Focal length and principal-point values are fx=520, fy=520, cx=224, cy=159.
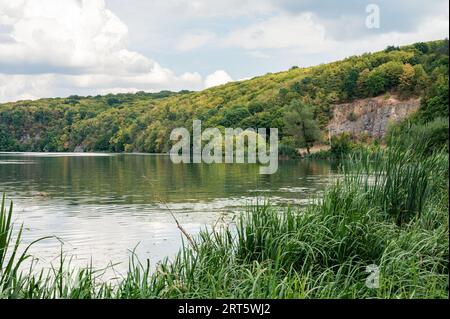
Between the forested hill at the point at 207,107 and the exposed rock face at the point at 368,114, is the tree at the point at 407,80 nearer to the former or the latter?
the forested hill at the point at 207,107

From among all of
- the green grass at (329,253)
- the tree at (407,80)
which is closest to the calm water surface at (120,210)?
the green grass at (329,253)

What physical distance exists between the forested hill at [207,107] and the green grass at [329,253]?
7067 centimetres

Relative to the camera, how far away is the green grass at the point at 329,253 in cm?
499

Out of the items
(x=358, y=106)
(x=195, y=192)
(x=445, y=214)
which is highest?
(x=358, y=106)

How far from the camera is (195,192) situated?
2628cm

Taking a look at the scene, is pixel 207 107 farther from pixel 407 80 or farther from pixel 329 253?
pixel 329 253

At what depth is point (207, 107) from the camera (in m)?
102

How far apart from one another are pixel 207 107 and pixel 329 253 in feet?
316

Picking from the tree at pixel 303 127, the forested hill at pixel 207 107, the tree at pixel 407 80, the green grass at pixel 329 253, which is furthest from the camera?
the forested hill at pixel 207 107

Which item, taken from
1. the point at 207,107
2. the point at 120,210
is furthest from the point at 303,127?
the point at 120,210

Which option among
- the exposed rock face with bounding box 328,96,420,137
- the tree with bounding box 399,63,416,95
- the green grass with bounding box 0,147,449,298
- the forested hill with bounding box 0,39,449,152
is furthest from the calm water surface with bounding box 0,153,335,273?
the tree with bounding box 399,63,416,95
